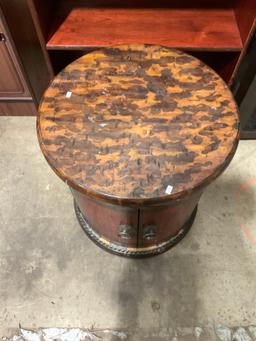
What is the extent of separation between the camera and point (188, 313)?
1088 mm

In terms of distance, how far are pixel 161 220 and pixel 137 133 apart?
317 millimetres

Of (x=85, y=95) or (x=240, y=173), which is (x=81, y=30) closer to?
(x=85, y=95)

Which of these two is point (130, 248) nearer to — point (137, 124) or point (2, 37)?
point (137, 124)

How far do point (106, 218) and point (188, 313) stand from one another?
535 millimetres

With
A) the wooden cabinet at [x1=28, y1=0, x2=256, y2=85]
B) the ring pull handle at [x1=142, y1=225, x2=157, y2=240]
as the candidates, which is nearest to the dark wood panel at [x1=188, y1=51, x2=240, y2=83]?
the wooden cabinet at [x1=28, y1=0, x2=256, y2=85]

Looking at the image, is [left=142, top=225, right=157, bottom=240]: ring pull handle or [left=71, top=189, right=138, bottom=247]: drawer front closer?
[left=71, top=189, right=138, bottom=247]: drawer front

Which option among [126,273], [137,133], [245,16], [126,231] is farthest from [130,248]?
[245,16]

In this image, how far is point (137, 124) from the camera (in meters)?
0.83

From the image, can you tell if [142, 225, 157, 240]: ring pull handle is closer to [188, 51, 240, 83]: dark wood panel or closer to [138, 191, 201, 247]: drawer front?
[138, 191, 201, 247]: drawer front

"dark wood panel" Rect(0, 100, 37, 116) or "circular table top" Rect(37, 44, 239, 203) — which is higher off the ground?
"circular table top" Rect(37, 44, 239, 203)

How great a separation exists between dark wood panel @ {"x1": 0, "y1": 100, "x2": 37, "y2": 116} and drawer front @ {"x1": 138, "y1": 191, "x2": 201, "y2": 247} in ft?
3.34

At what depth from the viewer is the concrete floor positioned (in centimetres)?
108

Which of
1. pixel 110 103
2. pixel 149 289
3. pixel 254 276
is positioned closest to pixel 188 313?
pixel 149 289

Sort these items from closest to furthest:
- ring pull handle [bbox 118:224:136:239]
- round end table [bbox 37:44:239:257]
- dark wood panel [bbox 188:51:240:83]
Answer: round end table [bbox 37:44:239:257], ring pull handle [bbox 118:224:136:239], dark wood panel [bbox 188:51:240:83]
